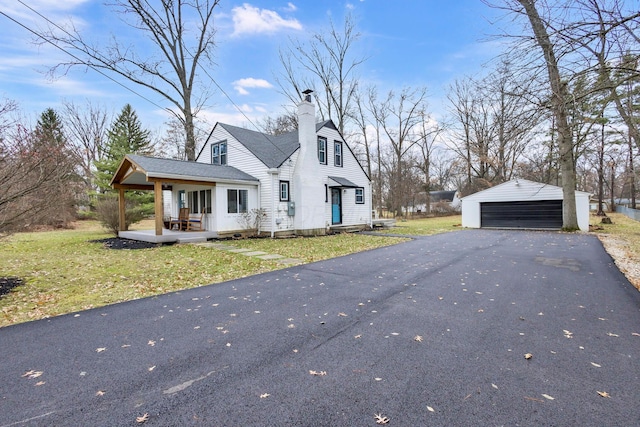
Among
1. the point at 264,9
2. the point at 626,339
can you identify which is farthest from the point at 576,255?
the point at 264,9

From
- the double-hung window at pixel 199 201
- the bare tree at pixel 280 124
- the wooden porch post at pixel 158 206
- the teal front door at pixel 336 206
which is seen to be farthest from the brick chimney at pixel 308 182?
the bare tree at pixel 280 124

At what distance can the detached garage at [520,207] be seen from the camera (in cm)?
1730

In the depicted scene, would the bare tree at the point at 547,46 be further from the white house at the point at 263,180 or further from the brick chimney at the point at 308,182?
the brick chimney at the point at 308,182

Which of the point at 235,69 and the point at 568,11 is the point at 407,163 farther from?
the point at 568,11

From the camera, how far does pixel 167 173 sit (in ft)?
36.6

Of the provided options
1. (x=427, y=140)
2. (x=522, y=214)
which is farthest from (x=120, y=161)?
(x=427, y=140)

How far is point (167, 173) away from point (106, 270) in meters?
4.97

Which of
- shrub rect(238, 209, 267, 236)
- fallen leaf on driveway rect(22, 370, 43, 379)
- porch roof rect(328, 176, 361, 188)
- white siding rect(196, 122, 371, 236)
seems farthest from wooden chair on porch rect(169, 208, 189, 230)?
fallen leaf on driveway rect(22, 370, 43, 379)

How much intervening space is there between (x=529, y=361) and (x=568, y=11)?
5.05 meters

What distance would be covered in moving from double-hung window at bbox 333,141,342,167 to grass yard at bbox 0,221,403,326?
723 cm

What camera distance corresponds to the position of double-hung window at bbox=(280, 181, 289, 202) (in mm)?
14282

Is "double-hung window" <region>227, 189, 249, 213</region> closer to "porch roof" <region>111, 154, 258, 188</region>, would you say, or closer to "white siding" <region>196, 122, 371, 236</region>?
"white siding" <region>196, 122, 371, 236</region>

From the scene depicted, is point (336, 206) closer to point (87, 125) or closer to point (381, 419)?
point (381, 419)

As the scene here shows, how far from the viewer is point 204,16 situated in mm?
19234
